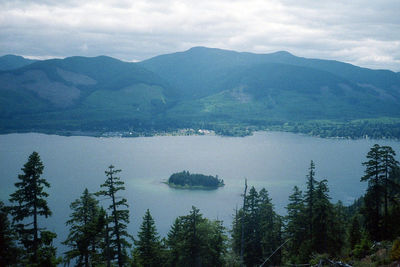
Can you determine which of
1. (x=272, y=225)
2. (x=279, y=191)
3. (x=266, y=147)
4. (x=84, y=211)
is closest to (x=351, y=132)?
(x=266, y=147)

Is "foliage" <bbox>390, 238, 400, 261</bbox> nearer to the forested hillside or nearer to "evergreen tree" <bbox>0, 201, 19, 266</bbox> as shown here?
the forested hillside

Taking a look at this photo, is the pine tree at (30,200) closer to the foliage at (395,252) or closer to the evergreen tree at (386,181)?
the foliage at (395,252)

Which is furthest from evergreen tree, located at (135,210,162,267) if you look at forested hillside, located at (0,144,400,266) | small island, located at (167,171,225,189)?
small island, located at (167,171,225,189)

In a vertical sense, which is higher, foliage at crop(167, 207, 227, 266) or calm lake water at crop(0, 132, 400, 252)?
foliage at crop(167, 207, 227, 266)

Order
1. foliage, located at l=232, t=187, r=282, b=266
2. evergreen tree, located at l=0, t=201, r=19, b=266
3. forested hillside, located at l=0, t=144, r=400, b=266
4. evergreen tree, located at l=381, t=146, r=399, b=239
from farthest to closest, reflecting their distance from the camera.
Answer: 1. foliage, located at l=232, t=187, r=282, b=266
2. evergreen tree, located at l=381, t=146, r=399, b=239
3. forested hillside, located at l=0, t=144, r=400, b=266
4. evergreen tree, located at l=0, t=201, r=19, b=266

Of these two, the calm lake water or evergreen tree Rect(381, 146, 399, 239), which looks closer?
evergreen tree Rect(381, 146, 399, 239)

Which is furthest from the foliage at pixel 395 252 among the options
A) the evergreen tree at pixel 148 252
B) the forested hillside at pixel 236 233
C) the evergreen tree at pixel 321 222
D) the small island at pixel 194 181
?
the small island at pixel 194 181

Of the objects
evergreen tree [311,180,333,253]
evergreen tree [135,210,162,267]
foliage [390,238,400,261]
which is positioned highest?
foliage [390,238,400,261]
